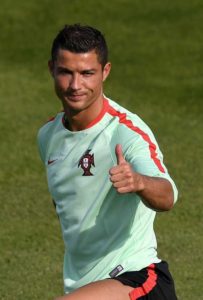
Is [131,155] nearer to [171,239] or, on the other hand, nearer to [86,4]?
[171,239]

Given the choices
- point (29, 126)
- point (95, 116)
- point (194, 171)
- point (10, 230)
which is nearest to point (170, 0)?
Answer: point (29, 126)

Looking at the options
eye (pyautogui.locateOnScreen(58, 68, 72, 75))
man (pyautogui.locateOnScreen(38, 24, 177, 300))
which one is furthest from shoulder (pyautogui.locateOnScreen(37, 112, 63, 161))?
eye (pyautogui.locateOnScreen(58, 68, 72, 75))

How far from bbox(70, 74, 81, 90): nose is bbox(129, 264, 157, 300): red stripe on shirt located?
1197 mm

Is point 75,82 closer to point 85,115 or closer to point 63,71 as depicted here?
point 63,71

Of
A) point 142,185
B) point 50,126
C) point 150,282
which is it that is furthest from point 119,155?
point 50,126

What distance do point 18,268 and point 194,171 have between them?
3.89 m

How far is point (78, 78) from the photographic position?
6820 millimetres

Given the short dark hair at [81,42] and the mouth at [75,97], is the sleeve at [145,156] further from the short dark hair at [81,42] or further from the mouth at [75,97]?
the short dark hair at [81,42]

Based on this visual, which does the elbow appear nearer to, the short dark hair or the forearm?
the forearm

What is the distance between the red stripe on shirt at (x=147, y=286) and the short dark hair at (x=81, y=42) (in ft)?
4.27

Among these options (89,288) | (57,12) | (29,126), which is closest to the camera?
(89,288)

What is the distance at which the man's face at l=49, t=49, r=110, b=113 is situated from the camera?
682 cm

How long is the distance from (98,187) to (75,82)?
26.5 inches

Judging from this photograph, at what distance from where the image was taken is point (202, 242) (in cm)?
1170
